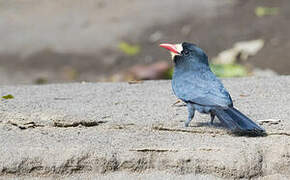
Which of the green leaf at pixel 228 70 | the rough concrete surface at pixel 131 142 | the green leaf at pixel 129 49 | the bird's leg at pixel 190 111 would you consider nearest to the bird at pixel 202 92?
the bird's leg at pixel 190 111

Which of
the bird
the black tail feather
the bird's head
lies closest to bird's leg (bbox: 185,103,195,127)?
the bird

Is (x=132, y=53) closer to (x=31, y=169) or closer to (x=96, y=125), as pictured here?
(x=96, y=125)

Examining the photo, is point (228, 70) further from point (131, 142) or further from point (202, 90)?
point (131, 142)

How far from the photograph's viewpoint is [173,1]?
377 inches

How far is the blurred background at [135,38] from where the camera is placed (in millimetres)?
7738

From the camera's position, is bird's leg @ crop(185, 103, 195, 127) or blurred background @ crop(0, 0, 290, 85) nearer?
bird's leg @ crop(185, 103, 195, 127)

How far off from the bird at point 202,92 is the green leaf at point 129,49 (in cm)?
443

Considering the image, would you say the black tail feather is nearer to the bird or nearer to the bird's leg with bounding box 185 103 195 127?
the bird

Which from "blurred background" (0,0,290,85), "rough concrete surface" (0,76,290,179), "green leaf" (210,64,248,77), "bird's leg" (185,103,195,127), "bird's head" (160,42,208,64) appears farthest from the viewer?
"blurred background" (0,0,290,85)

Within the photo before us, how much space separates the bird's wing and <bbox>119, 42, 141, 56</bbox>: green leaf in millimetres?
Result: 4522

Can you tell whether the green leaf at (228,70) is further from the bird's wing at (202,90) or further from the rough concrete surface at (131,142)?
the bird's wing at (202,90)

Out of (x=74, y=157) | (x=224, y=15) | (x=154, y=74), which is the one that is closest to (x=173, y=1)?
(x=224, y=15)

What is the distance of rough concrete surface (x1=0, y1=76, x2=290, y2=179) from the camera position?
341cm

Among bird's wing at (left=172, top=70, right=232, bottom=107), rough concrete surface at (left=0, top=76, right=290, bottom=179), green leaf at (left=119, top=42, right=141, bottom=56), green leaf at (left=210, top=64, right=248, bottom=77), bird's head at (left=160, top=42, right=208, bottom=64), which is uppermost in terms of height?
green leaf at (left=119, top=42, right=141, bottom=56)
